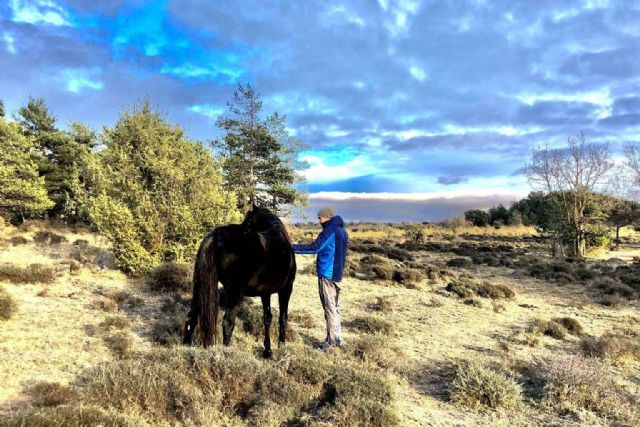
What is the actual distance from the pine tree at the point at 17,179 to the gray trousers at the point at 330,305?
25.4 meters

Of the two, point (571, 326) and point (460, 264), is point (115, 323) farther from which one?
point (460, 264)

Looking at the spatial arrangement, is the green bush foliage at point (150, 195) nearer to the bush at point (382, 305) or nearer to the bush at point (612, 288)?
the bush at point (382, 305)

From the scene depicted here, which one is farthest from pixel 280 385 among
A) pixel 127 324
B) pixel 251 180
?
pixel 251 180

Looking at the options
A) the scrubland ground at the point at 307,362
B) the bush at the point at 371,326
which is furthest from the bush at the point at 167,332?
the bush at the point at 371,326

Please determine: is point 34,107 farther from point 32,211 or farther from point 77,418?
point 77,418

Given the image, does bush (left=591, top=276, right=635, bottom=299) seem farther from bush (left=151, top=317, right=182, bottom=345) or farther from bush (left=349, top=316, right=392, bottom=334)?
bush (left=151, top=317, right=182, bottom=345)

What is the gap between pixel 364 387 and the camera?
15.4 feet

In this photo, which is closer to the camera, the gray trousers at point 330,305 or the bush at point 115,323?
the gray trousers at point 330,305

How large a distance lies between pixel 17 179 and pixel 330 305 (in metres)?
26.2

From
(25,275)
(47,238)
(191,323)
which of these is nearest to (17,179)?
(47,238)

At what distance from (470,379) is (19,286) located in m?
9.71

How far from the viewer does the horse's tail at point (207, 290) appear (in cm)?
540

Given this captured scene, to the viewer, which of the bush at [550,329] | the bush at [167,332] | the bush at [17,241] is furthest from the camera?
the bush at [17,241]

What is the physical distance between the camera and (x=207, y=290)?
5484 millimetres
